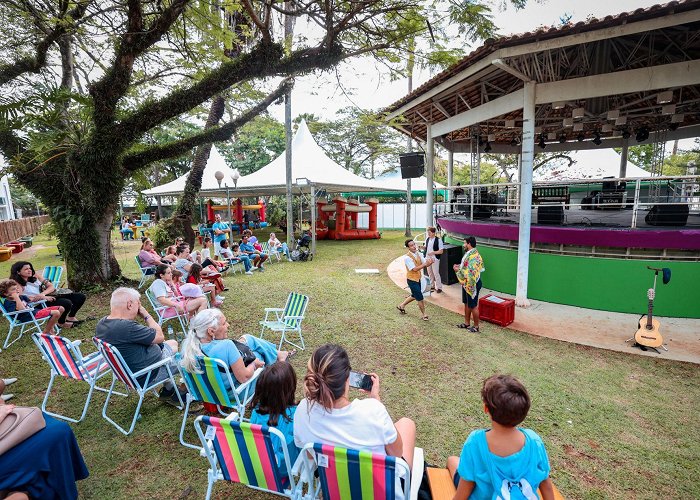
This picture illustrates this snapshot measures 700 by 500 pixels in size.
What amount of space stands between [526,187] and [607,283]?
88.7 inches

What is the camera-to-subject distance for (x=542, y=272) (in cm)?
720

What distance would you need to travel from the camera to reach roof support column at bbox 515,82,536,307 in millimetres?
6723

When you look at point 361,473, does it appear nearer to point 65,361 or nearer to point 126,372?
point 126,372

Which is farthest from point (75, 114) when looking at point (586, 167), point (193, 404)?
point (586, 167)

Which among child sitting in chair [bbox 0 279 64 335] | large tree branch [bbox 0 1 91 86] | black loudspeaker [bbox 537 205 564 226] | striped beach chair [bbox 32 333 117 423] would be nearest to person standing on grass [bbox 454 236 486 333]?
black loudspeaker [bbox 537 205 564 226]

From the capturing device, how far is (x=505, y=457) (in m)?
1.65

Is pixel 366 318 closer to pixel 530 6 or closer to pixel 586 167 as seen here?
pixel 530 6

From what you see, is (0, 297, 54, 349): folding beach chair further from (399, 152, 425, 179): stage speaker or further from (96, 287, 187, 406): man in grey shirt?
(399, 152, 425, 179): stage speaker

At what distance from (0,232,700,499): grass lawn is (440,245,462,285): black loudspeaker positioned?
2.03m

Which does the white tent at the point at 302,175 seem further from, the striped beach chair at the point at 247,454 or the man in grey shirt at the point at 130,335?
the striped beach chair at the point at 247,454

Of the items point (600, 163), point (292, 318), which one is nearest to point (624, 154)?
point (600, 163)

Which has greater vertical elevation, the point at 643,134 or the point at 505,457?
the point at 643,134

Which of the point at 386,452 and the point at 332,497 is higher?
the point at 386,452

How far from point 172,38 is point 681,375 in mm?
10371
